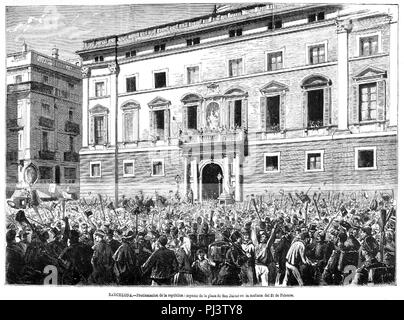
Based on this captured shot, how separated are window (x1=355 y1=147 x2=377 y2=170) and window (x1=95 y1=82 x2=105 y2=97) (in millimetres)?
4305

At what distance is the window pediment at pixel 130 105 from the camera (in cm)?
956

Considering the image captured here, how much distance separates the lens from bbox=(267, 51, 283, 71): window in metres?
9.16

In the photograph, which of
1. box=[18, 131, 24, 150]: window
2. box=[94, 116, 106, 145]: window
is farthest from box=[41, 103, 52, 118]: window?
box=[94, 116, 106, 145]: window

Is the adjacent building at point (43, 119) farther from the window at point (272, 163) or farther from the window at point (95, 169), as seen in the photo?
the window at point (272, 163)

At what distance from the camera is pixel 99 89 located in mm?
9648

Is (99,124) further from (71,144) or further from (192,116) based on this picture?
(192,116)

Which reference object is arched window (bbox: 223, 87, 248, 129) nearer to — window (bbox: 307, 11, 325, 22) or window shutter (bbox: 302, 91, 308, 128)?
window shutter (bbox: 302, 91, 308, 128)

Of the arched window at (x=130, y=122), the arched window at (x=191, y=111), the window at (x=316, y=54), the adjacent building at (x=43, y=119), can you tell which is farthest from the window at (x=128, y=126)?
the window at (x=316, y=54)

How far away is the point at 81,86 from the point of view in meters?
9.66

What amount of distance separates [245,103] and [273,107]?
1.51 ft

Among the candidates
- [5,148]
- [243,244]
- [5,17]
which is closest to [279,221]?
[243,244]

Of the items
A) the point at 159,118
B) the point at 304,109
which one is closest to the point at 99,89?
the point at 159,118

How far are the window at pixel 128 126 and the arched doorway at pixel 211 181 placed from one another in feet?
4.49

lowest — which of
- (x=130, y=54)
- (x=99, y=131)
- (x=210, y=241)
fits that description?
(x=210, y=241)
